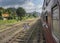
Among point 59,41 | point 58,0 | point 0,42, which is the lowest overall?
point 0,42

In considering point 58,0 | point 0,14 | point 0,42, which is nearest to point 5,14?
point 0,14

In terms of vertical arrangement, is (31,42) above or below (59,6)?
below

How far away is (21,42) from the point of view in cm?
1366

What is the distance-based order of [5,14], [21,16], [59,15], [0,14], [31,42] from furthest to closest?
[21,16] → [5,14] → [0,14] → [31,42] → [59,15]

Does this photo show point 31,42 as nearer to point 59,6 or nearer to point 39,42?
point 39,42

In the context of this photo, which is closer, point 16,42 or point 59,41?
point 59,41

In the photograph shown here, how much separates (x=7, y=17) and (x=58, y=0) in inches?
2684

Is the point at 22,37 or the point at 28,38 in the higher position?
the point at 28,38

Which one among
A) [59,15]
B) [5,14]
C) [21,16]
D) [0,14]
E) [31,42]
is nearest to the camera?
[59,15]

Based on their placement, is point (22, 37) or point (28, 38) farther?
point (22, 37)

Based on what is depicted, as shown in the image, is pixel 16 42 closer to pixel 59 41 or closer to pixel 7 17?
pixel 59 41

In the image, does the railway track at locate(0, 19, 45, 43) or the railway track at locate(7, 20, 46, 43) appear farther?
the railway track at locate(0, 19, 45, 43)

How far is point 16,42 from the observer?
1365 cm

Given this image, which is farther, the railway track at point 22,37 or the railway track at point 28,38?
the railway track at point 22,37
